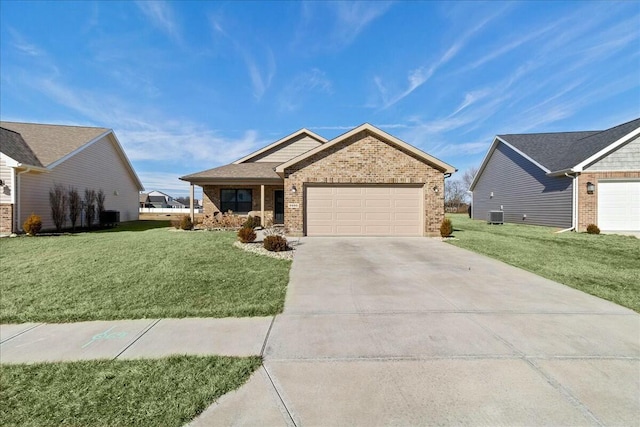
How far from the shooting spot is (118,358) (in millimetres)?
2859

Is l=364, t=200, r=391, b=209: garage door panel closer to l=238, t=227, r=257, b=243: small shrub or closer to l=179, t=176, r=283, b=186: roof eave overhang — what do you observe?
l=238, t=227, r=257, b=243: small shrub

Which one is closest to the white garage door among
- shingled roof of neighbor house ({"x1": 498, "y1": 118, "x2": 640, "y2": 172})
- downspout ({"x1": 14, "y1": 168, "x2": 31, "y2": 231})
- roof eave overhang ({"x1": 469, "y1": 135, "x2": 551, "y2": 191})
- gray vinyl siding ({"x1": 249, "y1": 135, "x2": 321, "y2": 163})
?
shingled roof of neighbor house ({"x1": 498, "y1": 118, "x2": 640, "y2": 172})

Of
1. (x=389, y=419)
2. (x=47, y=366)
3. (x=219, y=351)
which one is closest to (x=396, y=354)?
(x=389, y=419)

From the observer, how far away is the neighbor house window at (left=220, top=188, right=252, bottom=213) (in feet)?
54.3

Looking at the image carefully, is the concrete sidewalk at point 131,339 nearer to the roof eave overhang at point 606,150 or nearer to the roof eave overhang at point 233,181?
the roof eave overhang at point 233,181

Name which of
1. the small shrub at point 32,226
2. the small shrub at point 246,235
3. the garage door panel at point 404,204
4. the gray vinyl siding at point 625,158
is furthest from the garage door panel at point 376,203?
the small shrub at point 32,226

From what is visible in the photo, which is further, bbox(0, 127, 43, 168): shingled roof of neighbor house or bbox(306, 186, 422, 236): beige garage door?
bbox(0, 127, 43, 168): shingled roof of neighbor house

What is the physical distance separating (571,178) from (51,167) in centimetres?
2636

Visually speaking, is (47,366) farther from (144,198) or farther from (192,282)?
(144,198)

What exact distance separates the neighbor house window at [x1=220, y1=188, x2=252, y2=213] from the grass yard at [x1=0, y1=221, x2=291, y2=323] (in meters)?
8.13

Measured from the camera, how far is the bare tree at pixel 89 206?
1631 centimetres

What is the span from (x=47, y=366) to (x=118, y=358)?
2.11ft

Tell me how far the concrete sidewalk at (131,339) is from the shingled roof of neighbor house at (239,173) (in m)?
11.9

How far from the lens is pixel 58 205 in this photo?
14094 mm
